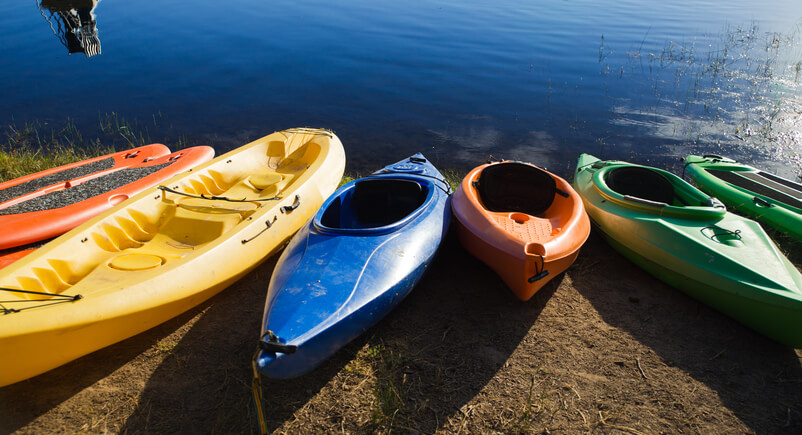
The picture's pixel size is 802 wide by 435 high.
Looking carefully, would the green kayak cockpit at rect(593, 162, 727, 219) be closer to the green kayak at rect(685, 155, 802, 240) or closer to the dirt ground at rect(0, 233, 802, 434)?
the dirt ground at rect(0, 233, 802, 434)

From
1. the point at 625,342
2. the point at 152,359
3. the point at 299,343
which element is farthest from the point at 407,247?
the point at 152,359

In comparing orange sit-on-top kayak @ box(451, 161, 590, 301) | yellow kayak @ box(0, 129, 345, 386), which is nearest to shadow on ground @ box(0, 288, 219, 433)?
yellow kayak @ box(0, 129, 345, 386)

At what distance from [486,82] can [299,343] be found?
9.12 m

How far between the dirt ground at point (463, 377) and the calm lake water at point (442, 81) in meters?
3.42

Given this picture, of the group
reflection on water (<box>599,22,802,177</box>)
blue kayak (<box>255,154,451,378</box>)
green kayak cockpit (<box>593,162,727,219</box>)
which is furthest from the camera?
reflection on water (<box>599,22,802,177</box>)

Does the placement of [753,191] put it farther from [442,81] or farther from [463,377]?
[442,81]

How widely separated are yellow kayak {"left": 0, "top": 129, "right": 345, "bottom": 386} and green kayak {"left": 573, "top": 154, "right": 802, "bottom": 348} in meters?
2.95

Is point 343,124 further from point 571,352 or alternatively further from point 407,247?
point 571,352

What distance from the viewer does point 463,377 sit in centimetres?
312

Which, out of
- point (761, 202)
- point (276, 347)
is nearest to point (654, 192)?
point (761, 202)

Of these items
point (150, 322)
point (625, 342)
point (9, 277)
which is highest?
point (9, 277)

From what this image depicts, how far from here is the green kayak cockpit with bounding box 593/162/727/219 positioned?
4059mm

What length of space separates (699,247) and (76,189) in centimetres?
597

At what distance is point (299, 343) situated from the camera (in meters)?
2.73
